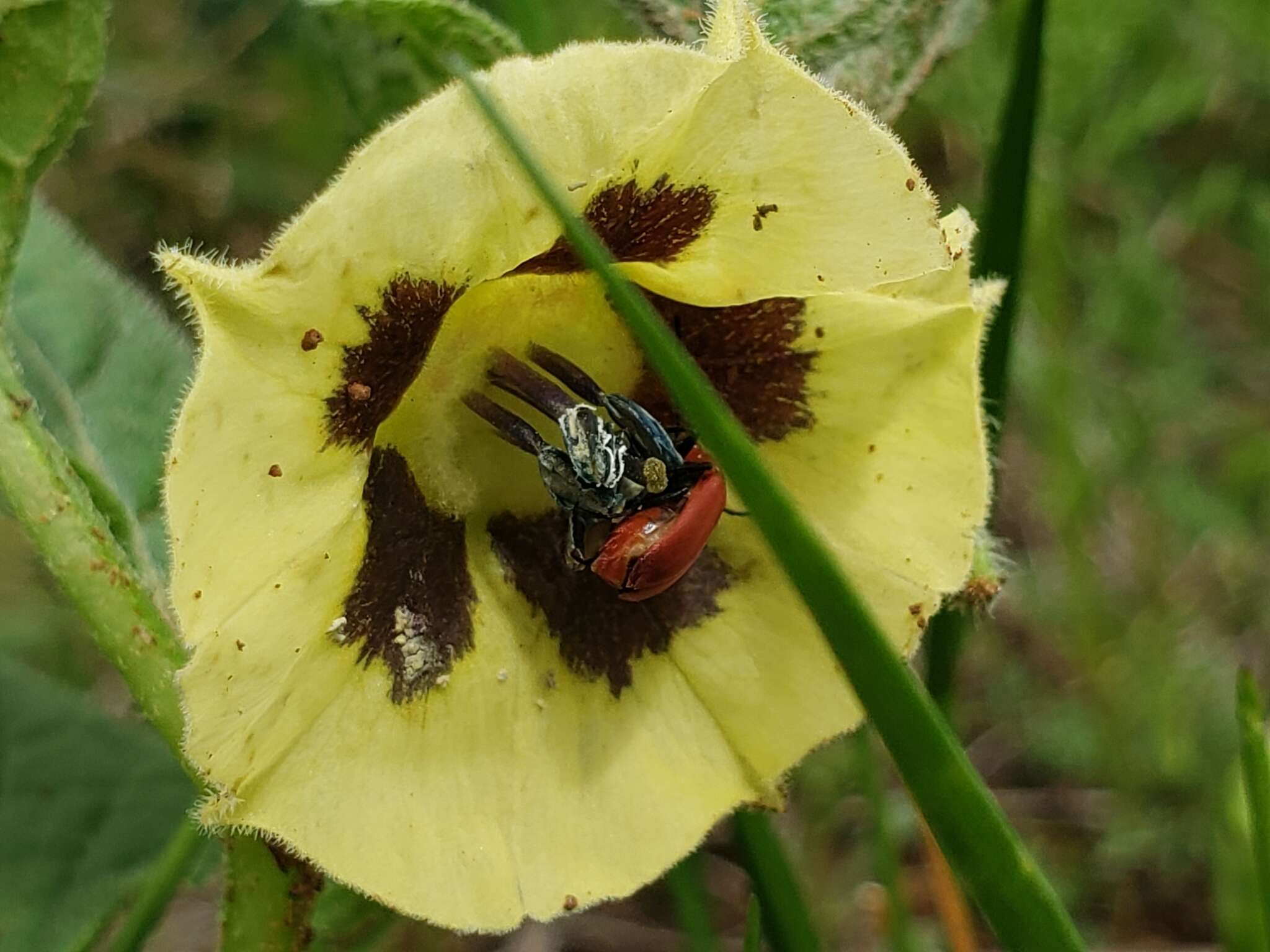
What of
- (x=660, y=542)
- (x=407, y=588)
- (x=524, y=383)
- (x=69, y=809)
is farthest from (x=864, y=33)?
(x=69, y=809)

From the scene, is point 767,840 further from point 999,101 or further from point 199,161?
point 199,161

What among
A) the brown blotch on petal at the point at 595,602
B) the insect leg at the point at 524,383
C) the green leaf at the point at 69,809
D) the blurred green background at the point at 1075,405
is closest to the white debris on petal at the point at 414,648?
the brown blotch on petal at the point at 595,602

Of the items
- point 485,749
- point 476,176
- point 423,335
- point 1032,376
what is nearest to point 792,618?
point 485,749

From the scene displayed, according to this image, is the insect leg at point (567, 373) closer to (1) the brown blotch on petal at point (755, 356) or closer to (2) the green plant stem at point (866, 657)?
(1) the brown blotch on petal at point (755, 356)

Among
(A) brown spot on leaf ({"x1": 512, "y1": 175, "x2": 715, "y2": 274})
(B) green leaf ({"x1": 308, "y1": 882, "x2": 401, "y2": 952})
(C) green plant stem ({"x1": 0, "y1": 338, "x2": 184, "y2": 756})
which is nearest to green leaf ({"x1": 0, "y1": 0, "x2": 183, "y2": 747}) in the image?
(C) green plant stem ({"x1": 0, "y1": 338, "x2": 184, "y2": 756})

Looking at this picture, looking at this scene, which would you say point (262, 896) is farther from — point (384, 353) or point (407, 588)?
point (384, 353)

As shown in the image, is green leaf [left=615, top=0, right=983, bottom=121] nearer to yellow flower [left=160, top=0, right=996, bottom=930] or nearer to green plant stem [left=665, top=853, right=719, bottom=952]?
yellow flower [left=160, top=0, right=996, bottom=930]
